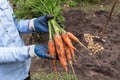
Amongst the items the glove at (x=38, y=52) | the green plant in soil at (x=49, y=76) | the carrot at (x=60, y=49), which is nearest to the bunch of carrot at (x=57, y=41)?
the carrot at (x=60, y=49)

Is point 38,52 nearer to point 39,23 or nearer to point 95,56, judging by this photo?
point 39,23

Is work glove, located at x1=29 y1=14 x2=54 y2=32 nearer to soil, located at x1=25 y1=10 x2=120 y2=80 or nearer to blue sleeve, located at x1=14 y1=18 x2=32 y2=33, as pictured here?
blue sleeve, located at x1=14 y1=18 x2=32 y2=33

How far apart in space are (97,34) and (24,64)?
270 centimetres

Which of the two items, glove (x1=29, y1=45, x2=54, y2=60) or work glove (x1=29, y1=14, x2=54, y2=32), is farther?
work glove (x1=29, y1=14, x2=54, y2=32)

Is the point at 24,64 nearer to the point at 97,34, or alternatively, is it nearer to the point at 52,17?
the point at 52,17

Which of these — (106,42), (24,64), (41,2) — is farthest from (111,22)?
(24,64)

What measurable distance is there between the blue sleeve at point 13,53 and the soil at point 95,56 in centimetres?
175

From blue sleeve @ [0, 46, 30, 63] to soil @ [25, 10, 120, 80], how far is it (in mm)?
1751

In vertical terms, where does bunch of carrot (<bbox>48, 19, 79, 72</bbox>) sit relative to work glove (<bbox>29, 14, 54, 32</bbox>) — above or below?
below

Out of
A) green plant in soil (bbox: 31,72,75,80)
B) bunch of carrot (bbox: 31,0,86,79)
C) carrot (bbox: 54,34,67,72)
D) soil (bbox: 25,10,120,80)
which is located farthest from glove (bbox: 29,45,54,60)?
soil (bbox: 25,10,120,80)

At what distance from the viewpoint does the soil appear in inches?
158

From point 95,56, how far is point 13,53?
2.23m

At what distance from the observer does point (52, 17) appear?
8.22 feet

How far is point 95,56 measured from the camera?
4.35 metres
